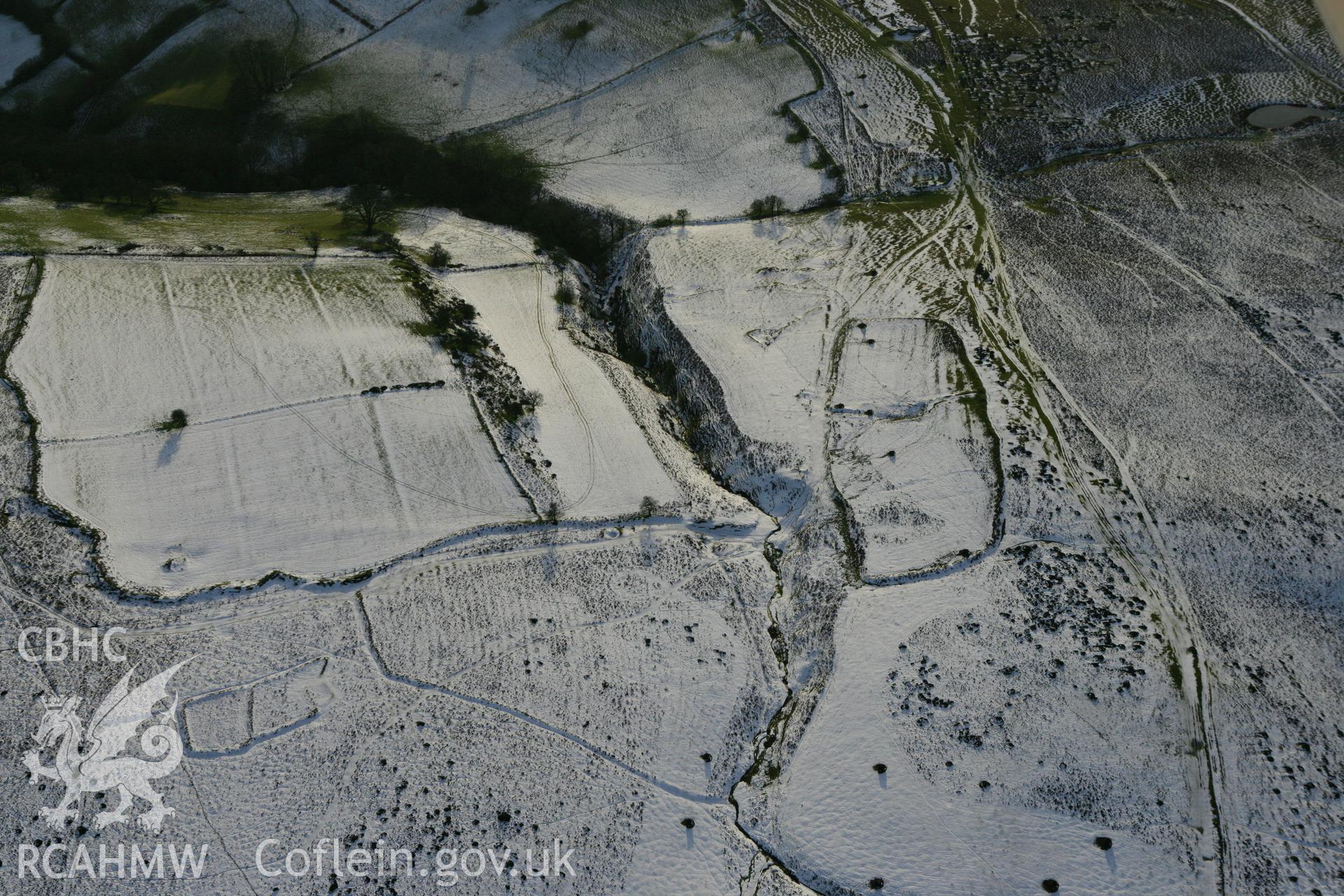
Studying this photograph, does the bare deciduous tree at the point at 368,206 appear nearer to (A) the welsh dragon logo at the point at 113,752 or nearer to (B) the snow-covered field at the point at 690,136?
(B) the snow-covered field at the point at 690,136

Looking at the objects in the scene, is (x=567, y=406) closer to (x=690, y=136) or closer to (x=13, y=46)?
(x=690, y=136)

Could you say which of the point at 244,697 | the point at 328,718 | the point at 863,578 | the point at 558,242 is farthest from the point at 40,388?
the point at 863,578

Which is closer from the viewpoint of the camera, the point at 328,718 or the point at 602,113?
the point at 328,718

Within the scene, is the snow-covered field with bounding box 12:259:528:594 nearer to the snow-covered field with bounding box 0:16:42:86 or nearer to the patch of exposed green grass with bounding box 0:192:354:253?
the patch of exposed green grass with bounding box 0:192:354:253

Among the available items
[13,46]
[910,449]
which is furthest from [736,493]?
[13,46]

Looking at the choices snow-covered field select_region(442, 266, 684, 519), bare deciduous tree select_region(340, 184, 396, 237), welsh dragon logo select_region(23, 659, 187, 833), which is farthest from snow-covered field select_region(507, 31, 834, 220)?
welsh dragon logo select_region(23, 659, 187, 833)

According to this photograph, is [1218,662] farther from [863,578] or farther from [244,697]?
[244,697]

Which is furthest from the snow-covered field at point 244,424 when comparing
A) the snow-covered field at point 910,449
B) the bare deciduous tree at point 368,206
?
the snow-covered field at point 910,449

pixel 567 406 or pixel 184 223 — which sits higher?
pixel 184 223
